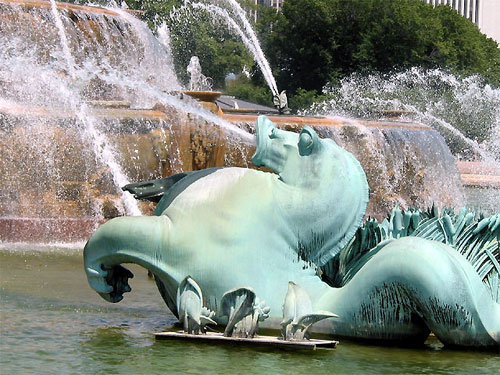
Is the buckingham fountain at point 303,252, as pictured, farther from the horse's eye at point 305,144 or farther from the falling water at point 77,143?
the falling water at point 77,143

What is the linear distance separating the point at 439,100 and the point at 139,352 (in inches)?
1573

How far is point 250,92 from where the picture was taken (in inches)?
2242

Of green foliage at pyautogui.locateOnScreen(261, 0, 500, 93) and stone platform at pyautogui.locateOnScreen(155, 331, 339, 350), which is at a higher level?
green foliage at pyautogui.locateOnScreen(261, 0, 500, 93)

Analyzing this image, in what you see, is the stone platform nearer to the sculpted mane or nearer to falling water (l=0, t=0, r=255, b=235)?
the sculpted mane

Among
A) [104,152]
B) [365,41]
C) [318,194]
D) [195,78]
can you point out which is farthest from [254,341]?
[365,41]

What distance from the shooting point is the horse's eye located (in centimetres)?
628

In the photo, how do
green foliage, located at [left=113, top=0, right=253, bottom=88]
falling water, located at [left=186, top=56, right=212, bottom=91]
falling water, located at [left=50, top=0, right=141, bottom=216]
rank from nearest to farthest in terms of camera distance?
falling water, located at [left=50, top=0, right=141, bottom=216]
falling water, located at [left=186, top=56, right=212, bottom=91]
green foliage, located at [left=113, top=0, right=253, bottom=88]

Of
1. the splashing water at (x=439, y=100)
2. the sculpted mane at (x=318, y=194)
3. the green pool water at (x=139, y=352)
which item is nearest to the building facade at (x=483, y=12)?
the splashing water at (x=439, y=100)

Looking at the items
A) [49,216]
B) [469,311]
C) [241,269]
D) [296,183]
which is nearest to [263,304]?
[241,269]

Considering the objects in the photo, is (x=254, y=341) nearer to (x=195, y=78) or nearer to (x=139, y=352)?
(x=139, y=352)

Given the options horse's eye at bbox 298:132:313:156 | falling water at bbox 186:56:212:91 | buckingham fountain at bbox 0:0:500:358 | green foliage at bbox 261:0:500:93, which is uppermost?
green foliage at bbox 261:0:500:93

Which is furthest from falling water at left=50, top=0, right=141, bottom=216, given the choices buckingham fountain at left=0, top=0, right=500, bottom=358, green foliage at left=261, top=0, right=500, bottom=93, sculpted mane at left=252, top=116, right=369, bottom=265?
green foliage at left=261, top=0, right=500, bottom=93

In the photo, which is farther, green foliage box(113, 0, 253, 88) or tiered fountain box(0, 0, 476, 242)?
green foliage box(113, 0, 253, 88)

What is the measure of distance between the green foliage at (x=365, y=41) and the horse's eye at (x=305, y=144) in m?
47.9
